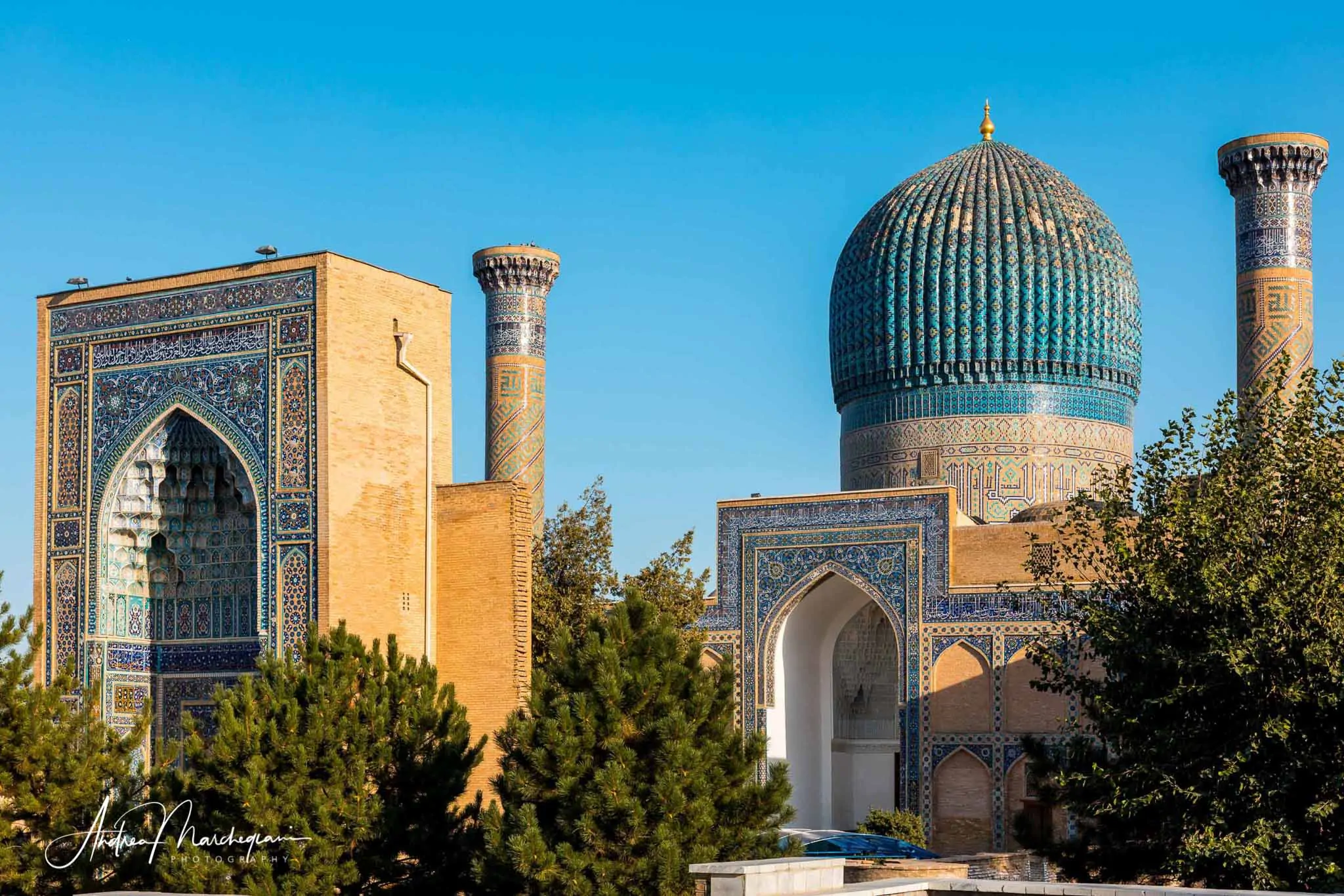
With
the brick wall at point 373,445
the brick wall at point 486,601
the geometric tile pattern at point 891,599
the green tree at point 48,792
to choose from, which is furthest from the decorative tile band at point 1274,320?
the green tree at point 48,792

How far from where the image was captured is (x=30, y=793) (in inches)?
A: 411

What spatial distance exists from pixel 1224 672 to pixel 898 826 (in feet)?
28.8

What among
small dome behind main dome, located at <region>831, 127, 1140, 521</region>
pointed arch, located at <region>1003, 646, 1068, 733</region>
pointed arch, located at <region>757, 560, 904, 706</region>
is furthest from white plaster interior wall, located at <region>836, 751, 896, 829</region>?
pointed arch, located at <region>1003, 646, 1068, 733</region>

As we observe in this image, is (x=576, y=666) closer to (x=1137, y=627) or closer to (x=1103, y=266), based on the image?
(x=1137, y=627)

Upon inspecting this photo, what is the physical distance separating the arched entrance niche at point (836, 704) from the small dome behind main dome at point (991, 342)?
7.43 feet

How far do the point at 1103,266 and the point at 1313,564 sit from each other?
1468cm

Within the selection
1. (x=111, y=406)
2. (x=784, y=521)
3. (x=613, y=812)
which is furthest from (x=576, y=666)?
(x=784, y=521)

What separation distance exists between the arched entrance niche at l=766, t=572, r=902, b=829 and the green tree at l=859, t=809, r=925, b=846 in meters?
1.63

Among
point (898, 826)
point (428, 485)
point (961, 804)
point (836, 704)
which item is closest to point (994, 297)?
point (836, 704)

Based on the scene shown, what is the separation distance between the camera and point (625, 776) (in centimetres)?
900

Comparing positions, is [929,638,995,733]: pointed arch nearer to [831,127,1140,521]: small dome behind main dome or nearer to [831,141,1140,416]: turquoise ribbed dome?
[831,127,1140,521]: small dome behind main dome

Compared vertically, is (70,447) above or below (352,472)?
above

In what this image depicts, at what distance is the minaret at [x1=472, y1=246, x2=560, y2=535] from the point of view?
2372 centimetres

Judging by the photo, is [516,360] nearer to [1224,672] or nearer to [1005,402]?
[1005,402]
